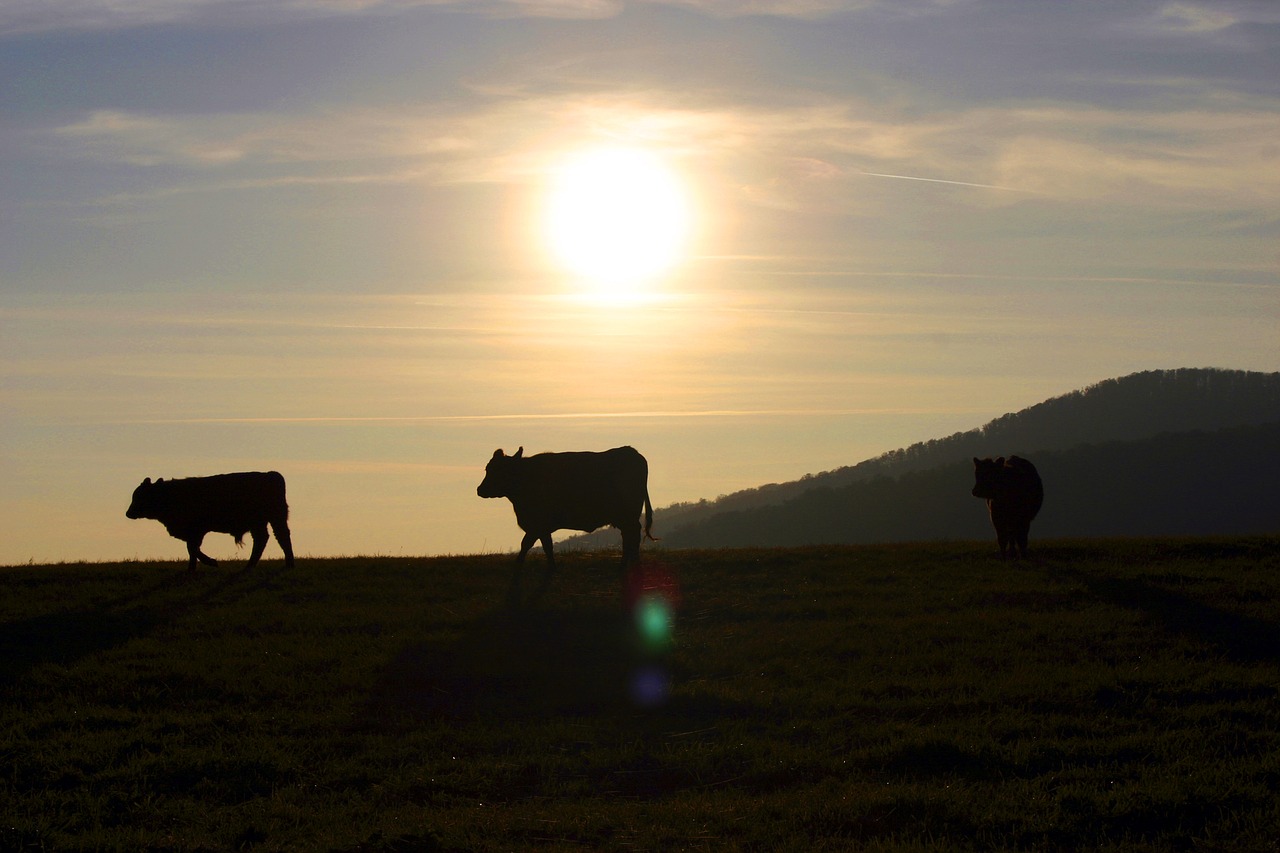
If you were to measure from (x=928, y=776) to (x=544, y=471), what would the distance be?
13543 mm

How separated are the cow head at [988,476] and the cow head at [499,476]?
9.24 m

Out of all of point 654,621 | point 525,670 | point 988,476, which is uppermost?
point 988,476

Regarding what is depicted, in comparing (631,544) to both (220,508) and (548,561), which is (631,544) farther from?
(220,508)

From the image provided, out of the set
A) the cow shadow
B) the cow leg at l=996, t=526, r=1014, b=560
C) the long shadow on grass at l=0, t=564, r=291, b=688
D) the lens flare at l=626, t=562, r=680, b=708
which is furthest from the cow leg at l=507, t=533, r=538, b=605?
the cow leg at l=996, t=526, r=1014, b=560

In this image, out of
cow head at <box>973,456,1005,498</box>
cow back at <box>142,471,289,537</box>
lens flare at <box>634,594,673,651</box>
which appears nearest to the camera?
lens flare at <box>634,594,673,651</box>

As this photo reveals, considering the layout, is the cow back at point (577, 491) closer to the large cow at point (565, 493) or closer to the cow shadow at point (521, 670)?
the large cow at point (565, 493)

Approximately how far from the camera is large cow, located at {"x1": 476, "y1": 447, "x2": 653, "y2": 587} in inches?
944

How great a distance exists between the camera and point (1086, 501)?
137 metres

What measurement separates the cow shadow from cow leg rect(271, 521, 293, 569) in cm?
756

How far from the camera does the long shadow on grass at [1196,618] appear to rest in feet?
54.5

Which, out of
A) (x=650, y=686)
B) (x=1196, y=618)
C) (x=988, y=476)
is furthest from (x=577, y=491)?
(x=1196, y=618)

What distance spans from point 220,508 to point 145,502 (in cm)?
177

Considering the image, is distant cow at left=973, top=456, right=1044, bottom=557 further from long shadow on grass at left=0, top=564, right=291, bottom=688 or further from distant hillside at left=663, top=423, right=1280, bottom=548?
distant hillside at left=663, top=423, right=1280, bottom=548

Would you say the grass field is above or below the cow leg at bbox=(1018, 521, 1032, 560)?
below
